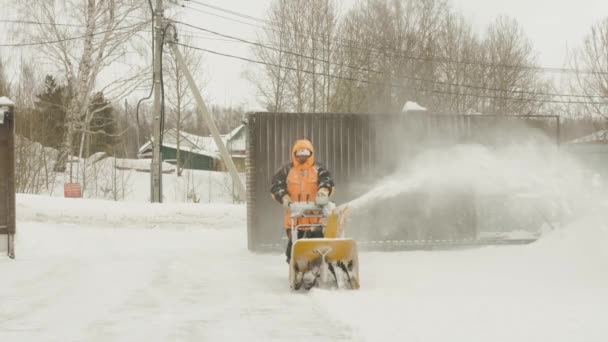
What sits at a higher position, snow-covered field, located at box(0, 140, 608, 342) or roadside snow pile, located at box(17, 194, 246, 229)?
roadside snow pile, located at box(17, 194, 246, 229)

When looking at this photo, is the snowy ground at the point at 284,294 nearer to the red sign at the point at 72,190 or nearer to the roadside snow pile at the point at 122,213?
the roadside snow pile at the point at 122,213

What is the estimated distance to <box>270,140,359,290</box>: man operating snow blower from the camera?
28.3 ft

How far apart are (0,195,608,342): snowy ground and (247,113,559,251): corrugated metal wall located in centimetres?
70

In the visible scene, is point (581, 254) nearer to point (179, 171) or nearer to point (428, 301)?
point (428, 301)

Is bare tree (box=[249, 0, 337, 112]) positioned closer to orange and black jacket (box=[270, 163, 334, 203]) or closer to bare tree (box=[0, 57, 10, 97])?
bare tree (box=[0, 57, 10, 97])

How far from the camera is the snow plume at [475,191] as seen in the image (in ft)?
45.8

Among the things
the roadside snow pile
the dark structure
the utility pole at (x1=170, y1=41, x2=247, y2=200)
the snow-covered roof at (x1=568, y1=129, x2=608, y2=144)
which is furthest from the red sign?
the snow-covered roof at (x1=568, y1=129, x2=608, y2=144)

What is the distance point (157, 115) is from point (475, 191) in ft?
44.2

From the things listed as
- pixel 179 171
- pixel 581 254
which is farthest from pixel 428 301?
pixel 179 171

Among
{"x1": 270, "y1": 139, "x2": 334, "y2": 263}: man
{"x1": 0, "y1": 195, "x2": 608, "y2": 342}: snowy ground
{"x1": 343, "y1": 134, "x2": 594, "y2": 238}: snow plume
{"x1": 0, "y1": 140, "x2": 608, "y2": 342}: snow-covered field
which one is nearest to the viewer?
{"x1": 0, "y1": 195, "x2": 608, "y2": 342}: snowy ground

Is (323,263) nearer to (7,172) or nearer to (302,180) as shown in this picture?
(302,180)

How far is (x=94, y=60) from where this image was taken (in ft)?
117

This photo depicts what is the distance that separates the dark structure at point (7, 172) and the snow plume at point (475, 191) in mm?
6333

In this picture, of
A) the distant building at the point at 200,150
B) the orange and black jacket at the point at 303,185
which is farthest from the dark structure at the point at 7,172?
the distant building at the point at 200,150
